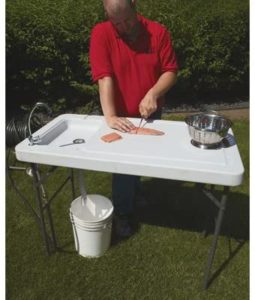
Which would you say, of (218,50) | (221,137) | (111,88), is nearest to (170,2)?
(218,50)

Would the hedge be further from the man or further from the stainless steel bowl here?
the stainless steel bowl

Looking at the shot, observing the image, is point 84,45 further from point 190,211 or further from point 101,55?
point 190,211

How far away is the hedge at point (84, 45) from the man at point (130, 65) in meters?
→ 2.55

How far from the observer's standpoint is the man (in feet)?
8.55

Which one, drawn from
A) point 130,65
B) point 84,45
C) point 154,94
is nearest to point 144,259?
point 154,94

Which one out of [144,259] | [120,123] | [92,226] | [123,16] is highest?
[123,16]

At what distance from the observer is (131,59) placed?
264 cm

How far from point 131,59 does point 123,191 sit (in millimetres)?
1050

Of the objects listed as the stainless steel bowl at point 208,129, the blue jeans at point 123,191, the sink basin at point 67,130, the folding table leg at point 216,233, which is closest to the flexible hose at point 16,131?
the sink basin at point 67,130

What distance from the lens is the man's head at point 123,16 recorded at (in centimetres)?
236

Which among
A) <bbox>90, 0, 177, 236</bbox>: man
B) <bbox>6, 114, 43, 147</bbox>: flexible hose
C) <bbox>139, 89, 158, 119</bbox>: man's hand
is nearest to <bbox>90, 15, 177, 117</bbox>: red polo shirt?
<bbox>90, 0, 177, 236</bbox>: man

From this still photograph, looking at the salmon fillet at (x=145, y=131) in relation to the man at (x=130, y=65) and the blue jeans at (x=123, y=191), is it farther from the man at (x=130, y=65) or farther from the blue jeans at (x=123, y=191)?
the blue jeans at (x=123, y=191)

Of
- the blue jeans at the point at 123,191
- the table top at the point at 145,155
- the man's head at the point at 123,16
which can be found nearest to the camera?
the table top at the point at 145,155

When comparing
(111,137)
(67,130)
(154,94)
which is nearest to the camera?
(111,137)
